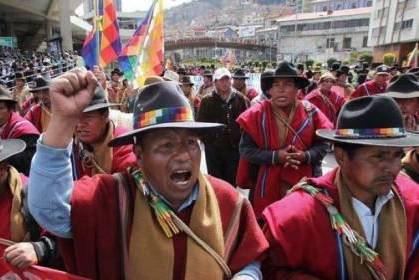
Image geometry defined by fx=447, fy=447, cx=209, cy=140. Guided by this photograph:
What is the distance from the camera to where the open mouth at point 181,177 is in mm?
1812

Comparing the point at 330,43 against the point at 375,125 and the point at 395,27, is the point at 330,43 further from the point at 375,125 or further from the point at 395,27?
the point at 375,125

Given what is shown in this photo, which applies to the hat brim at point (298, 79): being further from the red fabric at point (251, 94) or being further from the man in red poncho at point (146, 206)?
the red fabric at point (251, 94)

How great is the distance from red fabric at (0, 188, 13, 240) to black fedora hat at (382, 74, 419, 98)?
3.29m

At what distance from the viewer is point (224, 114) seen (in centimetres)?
573

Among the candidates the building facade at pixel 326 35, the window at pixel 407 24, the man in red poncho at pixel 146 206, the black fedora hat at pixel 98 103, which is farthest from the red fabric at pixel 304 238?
the building facade at pixel 326 35

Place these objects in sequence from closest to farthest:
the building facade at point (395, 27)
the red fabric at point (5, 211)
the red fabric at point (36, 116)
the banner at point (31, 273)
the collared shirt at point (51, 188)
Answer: the collared shirt at point (51, 188) < the banner at point (31, 273) < the red fabric at point (5, 211) < the red fabric at point (36, 116) < the building facade at point (395, 27)

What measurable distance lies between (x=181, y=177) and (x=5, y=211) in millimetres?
1000

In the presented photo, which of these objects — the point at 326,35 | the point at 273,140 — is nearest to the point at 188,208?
the point at 273,140

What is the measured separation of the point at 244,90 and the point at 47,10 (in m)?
51.7

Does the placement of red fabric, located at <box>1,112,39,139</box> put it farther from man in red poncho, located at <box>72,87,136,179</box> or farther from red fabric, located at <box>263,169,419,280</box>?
red fabric, located at <box>263,169,419,280</box>

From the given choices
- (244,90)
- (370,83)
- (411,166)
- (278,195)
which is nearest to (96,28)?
(244,90)

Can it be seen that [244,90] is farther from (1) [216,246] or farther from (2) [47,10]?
(2) [47,10]

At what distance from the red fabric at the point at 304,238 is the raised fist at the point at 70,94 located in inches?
38.7

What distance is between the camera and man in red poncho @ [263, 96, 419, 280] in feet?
6.39
